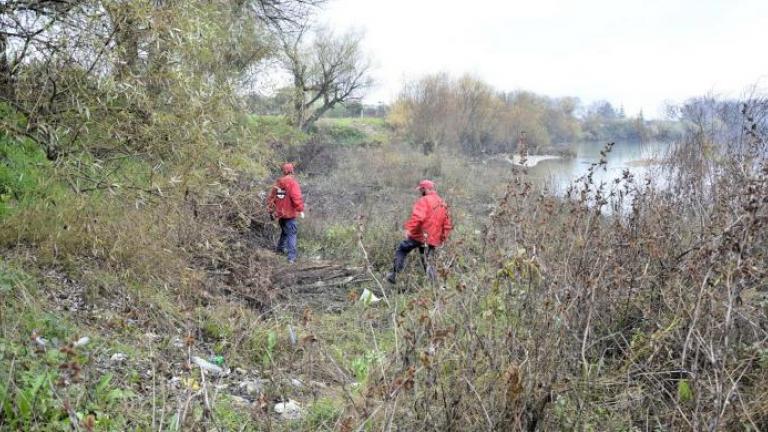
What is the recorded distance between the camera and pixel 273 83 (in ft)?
43.6

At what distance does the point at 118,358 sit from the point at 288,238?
4.96 m

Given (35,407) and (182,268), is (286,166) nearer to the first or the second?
(182,268)

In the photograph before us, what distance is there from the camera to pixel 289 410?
3688mm

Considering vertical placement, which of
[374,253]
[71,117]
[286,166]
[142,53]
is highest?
[142,53]

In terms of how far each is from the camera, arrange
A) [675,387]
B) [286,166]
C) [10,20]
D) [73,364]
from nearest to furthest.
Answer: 1. [73,364]
2. [675,387]
3. [10,20]
4. [286,166]

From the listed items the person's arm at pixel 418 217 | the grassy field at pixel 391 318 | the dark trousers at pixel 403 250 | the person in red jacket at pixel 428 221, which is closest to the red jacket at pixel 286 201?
the grassy field at pixel 391 318

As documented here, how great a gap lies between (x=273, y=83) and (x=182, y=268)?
8270 mm

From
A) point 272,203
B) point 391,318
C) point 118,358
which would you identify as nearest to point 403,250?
point 272,203

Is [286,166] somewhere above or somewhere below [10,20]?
below

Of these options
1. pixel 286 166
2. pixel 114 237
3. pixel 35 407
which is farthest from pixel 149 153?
pixel 286 166

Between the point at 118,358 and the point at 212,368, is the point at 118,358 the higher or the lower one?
the higher one

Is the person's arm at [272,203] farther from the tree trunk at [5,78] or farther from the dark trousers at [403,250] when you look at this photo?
the tree trunk at [5,78]

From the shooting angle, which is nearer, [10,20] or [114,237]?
[10,20]

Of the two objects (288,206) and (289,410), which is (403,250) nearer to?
(288,206)
